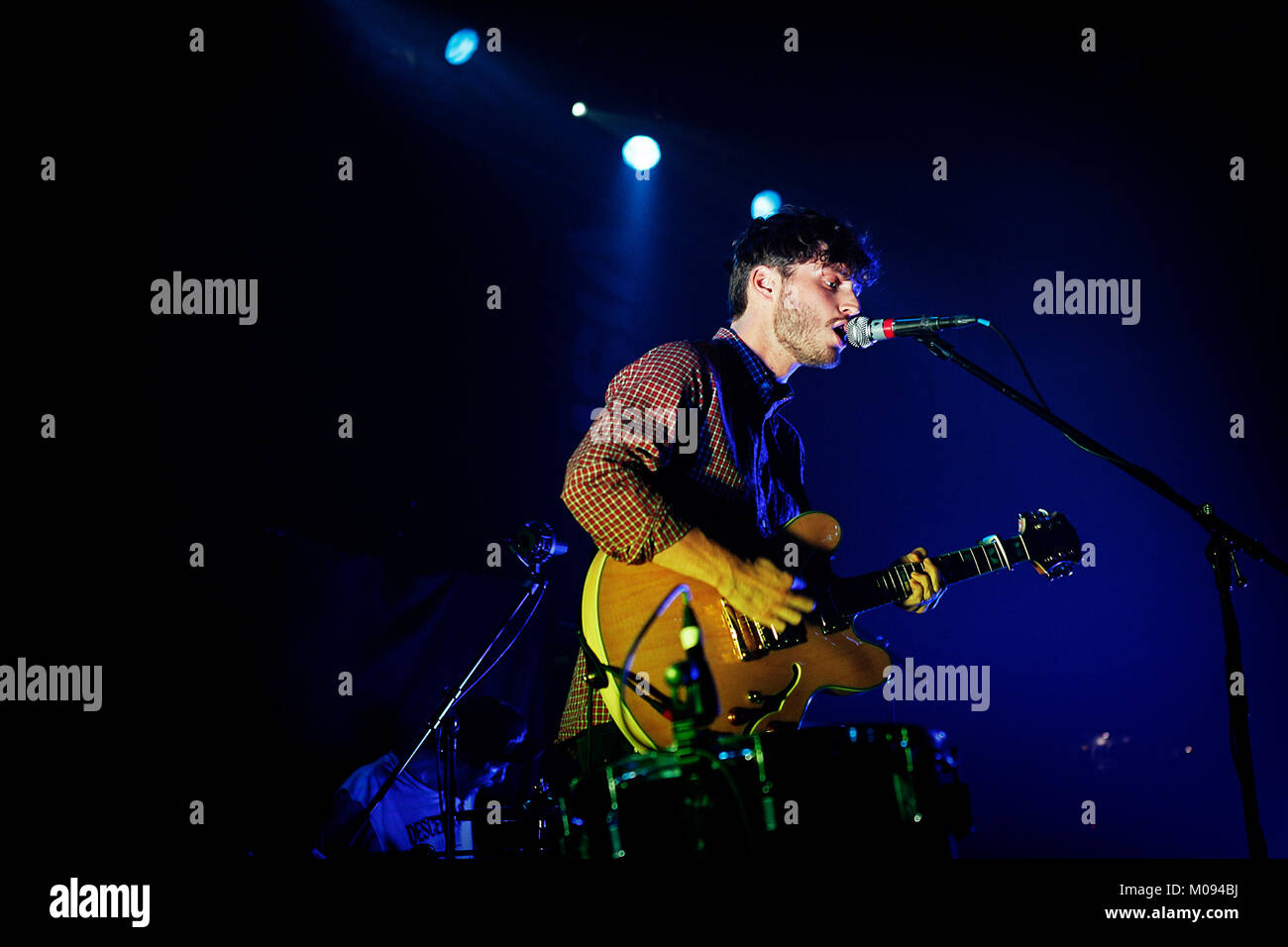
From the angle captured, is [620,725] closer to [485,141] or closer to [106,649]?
[106,649]

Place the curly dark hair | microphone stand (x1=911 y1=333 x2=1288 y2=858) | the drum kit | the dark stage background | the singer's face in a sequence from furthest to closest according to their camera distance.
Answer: the dark stage background → the curly dark hair → the singer's face → microphone stand (x1=911 y1=333 x2=1288 y2=858) → the drum kit

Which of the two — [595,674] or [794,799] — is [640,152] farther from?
[794,799]

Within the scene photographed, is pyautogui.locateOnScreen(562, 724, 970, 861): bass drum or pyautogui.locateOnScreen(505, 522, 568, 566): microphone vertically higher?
pyautogui.locateOnScreen(505, 522, 568, 566): microphone

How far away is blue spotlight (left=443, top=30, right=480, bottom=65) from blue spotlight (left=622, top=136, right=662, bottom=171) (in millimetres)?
1167

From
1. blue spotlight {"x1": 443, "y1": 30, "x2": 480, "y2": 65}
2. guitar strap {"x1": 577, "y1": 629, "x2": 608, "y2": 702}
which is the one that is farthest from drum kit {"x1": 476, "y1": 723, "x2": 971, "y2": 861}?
blue spotlight {"x1": 443, "y1": 30, "x2": 480, "y2": 65}

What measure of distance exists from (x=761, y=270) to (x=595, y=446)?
125 centimetres

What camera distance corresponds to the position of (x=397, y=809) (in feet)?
17.4

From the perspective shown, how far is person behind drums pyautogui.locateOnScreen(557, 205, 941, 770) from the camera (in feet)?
9.01

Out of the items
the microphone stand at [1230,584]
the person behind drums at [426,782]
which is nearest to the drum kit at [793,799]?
the microphone stand at [1230,584]

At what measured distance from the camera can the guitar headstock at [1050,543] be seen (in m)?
3.27

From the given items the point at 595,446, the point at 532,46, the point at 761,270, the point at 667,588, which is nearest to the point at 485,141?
the point at 532,46

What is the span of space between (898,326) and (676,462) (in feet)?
2.96

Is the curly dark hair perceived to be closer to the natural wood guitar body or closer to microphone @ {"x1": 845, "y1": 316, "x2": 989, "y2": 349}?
microphone @ {"x1": 845, "y1": 316, "x2": 989, "y2": 349}

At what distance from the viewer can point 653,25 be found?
5645 millimetres
